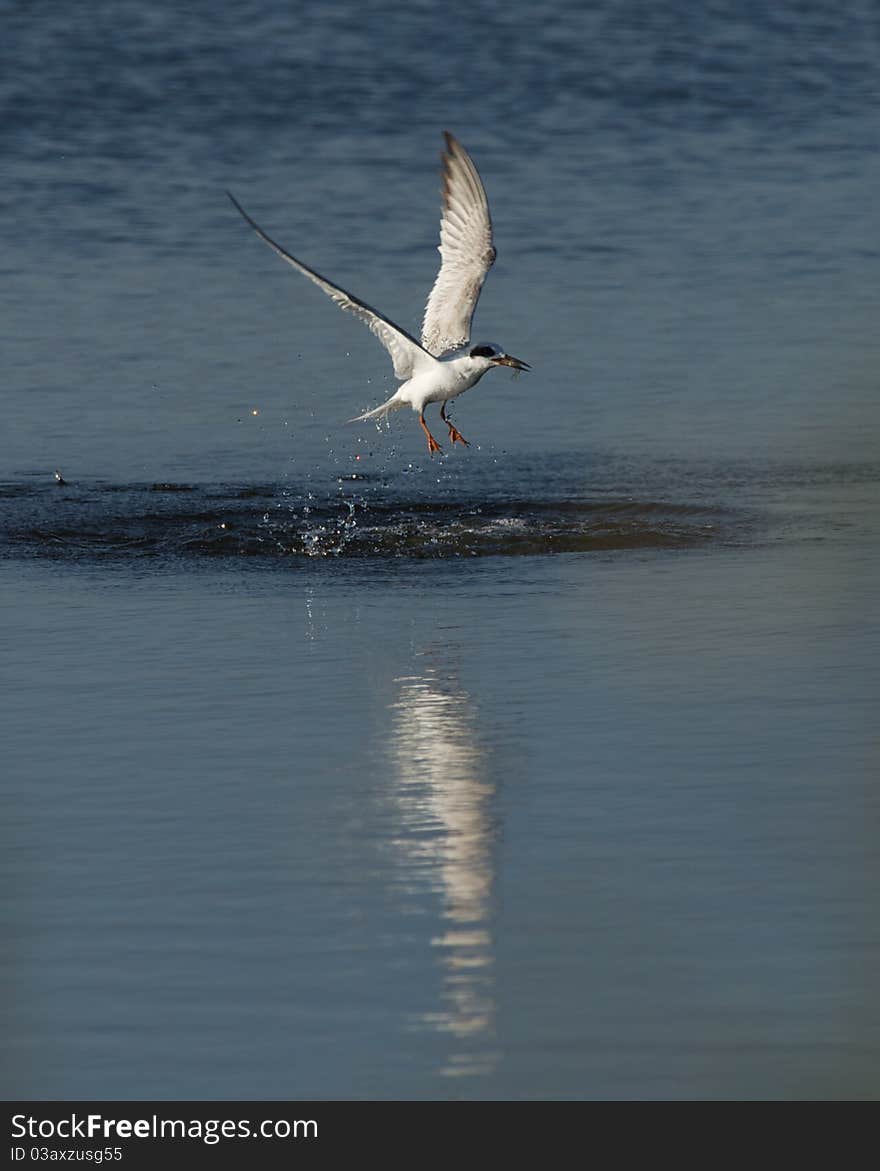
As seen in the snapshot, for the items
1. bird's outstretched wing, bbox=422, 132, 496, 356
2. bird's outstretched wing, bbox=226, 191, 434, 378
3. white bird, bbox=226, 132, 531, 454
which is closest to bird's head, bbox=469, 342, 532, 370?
white bird, bbox=226, 132, 531, 454

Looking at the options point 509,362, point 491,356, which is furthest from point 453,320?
point 509,362

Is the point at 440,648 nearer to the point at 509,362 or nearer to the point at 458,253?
the point at 509,362

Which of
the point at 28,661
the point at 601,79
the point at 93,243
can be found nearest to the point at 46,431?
the point at 28,661

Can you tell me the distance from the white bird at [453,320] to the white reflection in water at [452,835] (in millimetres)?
4032

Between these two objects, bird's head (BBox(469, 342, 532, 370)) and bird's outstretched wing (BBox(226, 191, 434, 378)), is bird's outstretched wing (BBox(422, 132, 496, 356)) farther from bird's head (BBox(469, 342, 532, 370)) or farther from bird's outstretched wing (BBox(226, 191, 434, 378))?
bird's head (BBox(469, 342, 532, 370))

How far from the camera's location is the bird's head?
1365 centimetres

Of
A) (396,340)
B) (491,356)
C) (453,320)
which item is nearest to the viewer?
(491,356)

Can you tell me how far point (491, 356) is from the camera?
1379cm

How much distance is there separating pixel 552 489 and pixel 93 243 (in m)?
10.00

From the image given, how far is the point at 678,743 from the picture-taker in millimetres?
8945

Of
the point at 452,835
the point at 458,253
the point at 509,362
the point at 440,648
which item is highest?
the point at 458,253

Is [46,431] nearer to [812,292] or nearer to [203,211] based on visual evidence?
[812,292]

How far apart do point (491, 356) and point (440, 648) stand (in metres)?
3.46

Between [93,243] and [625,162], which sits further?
[625,162]
